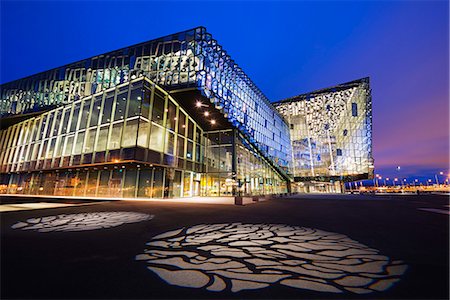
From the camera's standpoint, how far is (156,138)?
23.5 m

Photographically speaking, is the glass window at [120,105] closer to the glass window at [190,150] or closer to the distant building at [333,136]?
the glass window at [190,150]

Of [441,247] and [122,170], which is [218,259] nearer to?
[441,247]

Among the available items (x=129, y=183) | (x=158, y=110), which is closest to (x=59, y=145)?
(x=129, y=183)

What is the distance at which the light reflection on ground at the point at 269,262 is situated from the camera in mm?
2914

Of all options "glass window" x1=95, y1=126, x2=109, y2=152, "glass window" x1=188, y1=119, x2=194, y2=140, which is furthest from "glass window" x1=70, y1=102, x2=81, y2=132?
"glass window" x1=188, y1=119, x2=194, y2=140

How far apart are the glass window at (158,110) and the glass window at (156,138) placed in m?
0.79

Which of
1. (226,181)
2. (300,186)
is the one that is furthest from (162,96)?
(300,186)

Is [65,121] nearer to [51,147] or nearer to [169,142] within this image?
[51,147]

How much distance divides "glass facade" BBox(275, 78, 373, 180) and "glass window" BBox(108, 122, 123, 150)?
161ft

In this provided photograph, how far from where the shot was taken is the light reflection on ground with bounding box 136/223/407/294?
9.56ft

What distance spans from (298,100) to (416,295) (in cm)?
6405

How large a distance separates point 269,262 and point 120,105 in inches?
987

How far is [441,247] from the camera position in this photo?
186 inches

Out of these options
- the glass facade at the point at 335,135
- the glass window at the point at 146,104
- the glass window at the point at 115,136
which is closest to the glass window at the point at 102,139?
the glass window at the point at 115,136
